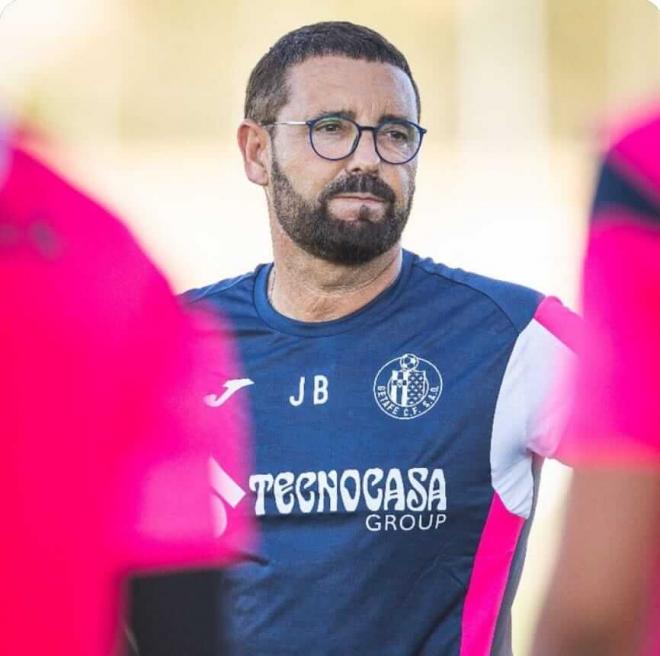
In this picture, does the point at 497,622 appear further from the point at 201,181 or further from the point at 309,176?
the point at 201,181

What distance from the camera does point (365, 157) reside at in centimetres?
315

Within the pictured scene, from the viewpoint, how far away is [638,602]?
1407 mm

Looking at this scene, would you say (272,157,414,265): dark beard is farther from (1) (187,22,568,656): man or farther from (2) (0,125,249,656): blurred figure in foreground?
(2) (0,125,249,656): blurred figure in foreground

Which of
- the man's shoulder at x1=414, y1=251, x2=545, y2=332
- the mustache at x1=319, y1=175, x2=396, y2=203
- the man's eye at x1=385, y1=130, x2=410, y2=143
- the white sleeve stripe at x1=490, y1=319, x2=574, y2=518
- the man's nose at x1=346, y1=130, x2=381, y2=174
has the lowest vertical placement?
the white sleeve stripe at x1=490, y1=319, x2=574, y2=518

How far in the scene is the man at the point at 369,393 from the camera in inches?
117

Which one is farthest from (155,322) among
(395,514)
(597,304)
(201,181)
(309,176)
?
(201,181)

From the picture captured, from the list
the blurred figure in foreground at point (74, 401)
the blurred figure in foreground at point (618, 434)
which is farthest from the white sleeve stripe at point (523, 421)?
the blurred figure in foreground at point (74, 401)

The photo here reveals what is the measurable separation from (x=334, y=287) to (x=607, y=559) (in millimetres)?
1911

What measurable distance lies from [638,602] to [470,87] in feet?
19.9

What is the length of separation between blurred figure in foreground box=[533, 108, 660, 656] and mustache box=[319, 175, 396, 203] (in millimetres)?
1749

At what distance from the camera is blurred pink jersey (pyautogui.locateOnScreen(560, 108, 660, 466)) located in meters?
1.29

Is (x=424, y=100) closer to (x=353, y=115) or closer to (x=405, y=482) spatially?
(x=353, y=115)

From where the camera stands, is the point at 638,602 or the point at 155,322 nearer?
the point at 155,322

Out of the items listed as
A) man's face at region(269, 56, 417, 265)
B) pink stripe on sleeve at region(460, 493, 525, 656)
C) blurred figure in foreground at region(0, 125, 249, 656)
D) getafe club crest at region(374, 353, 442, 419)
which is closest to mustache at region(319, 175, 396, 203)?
man's face at region(269, 56, 417, 265)
